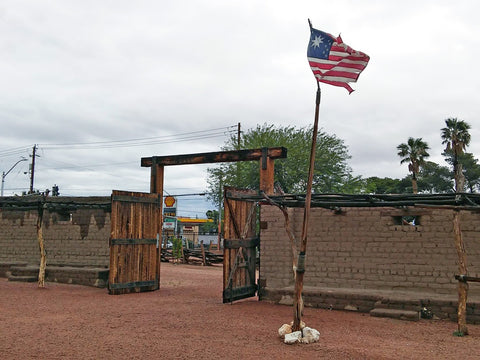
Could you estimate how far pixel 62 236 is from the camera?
49.2ft

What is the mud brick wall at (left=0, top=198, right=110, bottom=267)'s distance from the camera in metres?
14.4

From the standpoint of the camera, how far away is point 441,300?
352 inches

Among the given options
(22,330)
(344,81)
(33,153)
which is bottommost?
(22,330)

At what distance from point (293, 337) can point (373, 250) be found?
388cm

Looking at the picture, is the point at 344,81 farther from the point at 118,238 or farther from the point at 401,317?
the point at 118,238

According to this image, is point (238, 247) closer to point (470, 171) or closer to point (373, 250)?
point (373, 250)

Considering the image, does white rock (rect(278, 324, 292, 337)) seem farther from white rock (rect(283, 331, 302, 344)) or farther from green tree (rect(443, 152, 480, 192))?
green tree (rect(443, 152, 480, 192))

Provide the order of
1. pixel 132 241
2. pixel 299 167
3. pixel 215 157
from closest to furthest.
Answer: pixel 132 241, pixel 215 157, pixel 299 167

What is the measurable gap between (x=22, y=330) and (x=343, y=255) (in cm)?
654

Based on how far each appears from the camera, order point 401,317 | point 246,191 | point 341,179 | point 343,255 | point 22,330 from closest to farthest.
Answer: point 22,330, point 401,317, point 343,255, point 246,191, point 341,179

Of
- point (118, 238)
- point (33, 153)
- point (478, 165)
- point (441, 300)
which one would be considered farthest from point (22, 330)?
point (478, 165)

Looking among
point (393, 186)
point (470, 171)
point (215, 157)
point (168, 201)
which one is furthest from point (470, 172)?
point (215, 157)

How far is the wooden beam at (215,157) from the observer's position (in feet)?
38.8

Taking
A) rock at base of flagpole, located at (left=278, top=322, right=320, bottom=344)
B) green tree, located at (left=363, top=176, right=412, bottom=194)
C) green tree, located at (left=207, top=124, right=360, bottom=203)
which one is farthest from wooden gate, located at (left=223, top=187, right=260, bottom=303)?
green tree, located at (left=363, top=176, right=412, bottom=194)
